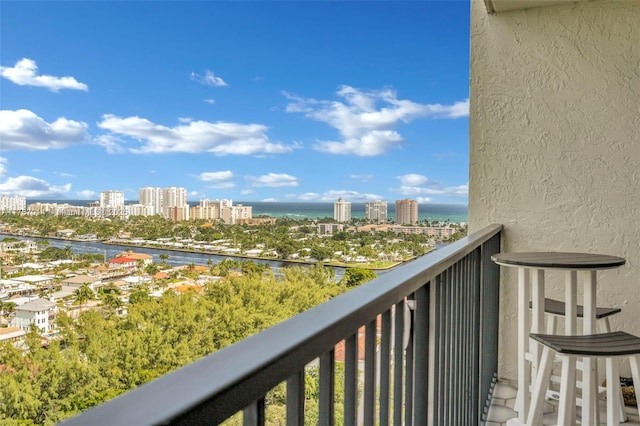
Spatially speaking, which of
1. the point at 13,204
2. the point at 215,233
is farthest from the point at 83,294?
the point at 13,204

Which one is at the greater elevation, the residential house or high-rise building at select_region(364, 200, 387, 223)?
high-rise building at select_region(364, 200, 387, 223)

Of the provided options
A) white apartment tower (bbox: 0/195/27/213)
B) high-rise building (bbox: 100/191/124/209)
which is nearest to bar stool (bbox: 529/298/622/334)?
white apartment tower (bbox: 0/195/27/213)

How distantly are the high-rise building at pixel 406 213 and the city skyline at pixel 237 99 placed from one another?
1515 cm

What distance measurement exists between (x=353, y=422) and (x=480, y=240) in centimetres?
162

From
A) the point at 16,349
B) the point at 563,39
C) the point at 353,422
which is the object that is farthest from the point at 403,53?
the point at 353,422

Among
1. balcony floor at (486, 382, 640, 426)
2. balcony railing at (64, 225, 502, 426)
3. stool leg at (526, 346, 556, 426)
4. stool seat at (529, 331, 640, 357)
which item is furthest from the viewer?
balcony floor at (486, 382, 640, 426)

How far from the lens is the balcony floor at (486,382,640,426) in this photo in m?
2.57

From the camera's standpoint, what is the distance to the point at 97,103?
26.1 meters

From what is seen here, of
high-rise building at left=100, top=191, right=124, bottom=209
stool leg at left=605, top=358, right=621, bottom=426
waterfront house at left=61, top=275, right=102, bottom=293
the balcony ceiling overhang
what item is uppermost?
the balcony ceiling overhang

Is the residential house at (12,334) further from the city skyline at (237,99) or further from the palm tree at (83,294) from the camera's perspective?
the city skyline at (237,99)

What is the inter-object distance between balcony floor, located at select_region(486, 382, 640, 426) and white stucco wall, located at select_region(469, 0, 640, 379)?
1.13 ft

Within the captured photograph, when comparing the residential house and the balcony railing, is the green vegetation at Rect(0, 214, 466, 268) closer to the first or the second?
the residential house

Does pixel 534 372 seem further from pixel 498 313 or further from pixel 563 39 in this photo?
pixel 563 39

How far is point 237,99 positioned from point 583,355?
29.0 m
